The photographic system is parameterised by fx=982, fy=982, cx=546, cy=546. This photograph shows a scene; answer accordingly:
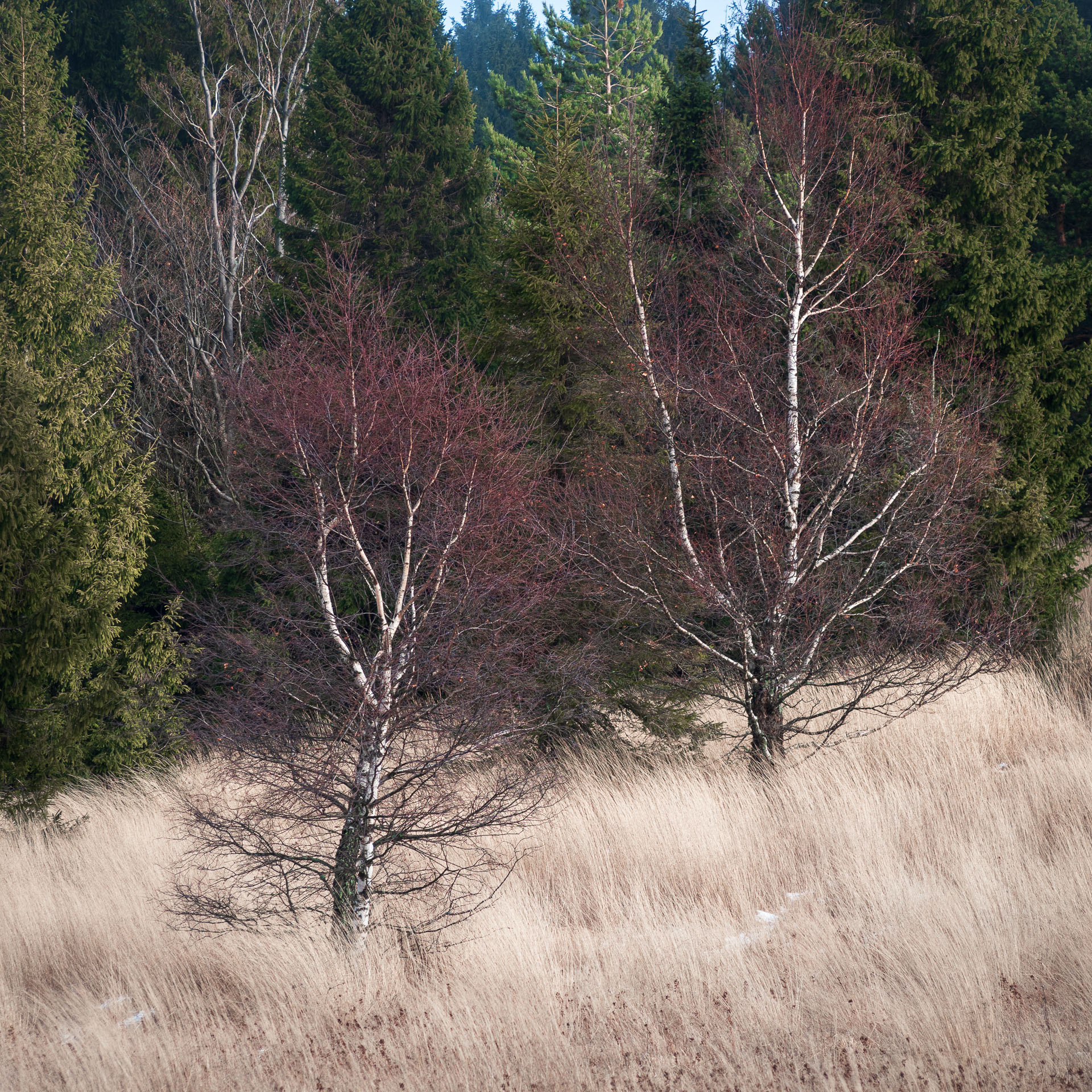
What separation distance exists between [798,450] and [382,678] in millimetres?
4482

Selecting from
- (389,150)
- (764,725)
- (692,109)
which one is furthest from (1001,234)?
(389,150)

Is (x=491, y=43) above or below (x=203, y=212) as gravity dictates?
above

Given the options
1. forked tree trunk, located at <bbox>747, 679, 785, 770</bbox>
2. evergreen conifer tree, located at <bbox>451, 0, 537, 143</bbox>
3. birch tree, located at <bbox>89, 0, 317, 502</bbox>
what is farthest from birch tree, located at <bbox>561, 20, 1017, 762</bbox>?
evergreen conifer tree, located at <bbox>451, 0, 537, 143</bbox>

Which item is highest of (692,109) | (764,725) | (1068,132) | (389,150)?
(389,150)

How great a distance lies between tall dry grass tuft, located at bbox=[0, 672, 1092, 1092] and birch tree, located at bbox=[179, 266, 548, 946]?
1.55 feet

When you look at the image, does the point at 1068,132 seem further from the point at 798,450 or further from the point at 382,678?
the point at 382,678

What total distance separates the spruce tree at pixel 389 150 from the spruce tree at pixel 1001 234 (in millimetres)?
7220

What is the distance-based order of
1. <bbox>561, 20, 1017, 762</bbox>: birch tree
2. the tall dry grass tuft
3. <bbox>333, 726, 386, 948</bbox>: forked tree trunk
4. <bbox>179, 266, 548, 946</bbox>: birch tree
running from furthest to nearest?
<bbox>561, 20, 1017, 762</bbox>: birch tree
<bbox>179, 266, 548, 946</bbox>: birch tree
<bbox>333, 726, 386, 948</bbox>: forked tree trunk
the tall dry grass tuft

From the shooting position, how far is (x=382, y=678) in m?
6.36

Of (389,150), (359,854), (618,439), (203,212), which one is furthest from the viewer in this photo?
(203,212)

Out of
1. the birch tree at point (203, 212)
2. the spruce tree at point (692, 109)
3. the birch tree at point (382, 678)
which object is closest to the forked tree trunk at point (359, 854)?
the birch tree at point (382, 678)

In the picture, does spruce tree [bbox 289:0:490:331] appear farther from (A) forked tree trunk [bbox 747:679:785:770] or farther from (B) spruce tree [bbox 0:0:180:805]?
(A) forked tree trunk [bbox 747:679:785:770]

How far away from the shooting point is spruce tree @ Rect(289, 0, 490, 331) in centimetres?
1711

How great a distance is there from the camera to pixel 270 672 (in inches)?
250
